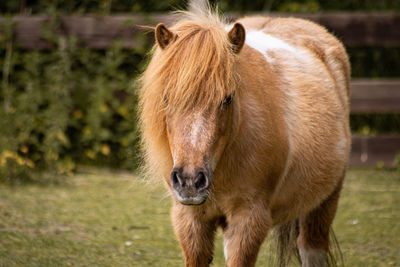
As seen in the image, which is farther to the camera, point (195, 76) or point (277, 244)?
point (277, 244)

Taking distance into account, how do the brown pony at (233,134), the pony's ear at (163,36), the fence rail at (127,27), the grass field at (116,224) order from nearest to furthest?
the brown pony at (233,134), the pony's ear at (163,36), the grass field at (116,224), the fence rail at (127,27)

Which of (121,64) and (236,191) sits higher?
(236,191)

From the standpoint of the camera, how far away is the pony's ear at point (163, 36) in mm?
2875

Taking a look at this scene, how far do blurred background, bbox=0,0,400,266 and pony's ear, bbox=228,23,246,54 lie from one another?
9.80ft

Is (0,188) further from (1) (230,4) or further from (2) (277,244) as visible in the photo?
(1) (230,4)

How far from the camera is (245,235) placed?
9.53ft

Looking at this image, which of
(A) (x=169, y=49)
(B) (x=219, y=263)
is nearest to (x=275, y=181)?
(A) (x=169, y=49)

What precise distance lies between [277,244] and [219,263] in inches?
19.7

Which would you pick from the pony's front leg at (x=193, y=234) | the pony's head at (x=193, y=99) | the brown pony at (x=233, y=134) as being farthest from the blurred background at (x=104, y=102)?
the pony's head at (x=193, y=99)

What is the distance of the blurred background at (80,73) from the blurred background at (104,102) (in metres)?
0.01

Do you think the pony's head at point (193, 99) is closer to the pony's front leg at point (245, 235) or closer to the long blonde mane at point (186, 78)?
the long blonde mane at point (186, 78)

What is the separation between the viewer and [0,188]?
6289 mm

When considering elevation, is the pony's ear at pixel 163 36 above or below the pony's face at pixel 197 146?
above

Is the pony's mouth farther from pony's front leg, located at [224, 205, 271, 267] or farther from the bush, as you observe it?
the bush
